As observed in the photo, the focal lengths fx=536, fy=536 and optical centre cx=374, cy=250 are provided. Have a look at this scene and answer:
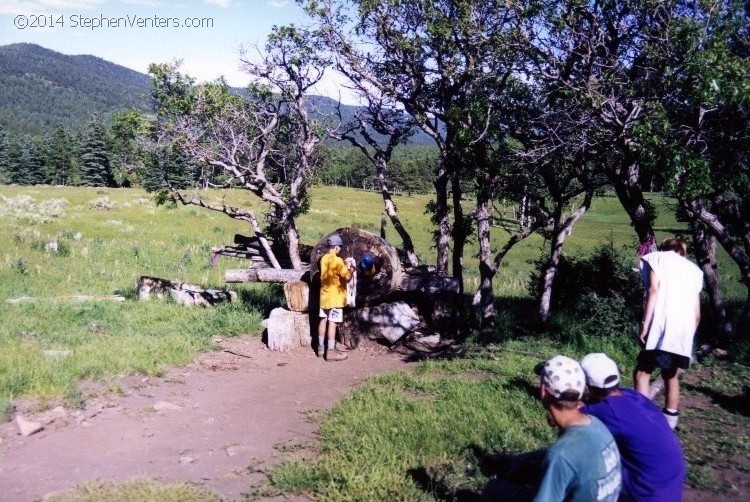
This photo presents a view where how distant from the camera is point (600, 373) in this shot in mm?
3617

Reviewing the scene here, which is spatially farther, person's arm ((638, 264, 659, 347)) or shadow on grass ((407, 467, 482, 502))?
person's arm ((638, 264, 659, 347))

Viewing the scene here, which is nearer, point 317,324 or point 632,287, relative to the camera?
point 317,324

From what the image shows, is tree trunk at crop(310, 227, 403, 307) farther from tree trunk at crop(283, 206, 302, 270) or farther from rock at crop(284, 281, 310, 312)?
tree trunk at crop(283, 206, 302, 270)

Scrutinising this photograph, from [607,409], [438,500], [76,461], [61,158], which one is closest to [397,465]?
[438,500]

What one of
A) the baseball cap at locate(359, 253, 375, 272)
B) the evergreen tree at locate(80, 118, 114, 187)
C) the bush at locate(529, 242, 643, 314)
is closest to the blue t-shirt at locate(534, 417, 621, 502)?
the baseball cap at locate(359, 253, 375, 272)

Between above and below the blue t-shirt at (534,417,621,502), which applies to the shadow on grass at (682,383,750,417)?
below

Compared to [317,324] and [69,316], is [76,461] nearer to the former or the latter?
[317,324]

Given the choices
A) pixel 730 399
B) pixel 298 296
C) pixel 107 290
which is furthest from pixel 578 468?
pixel 107 290

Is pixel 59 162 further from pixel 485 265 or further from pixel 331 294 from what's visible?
pixel 485 265

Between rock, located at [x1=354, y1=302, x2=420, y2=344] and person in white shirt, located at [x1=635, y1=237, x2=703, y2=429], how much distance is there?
5.52 metres

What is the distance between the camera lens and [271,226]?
641 inches

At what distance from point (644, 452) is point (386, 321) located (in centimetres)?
755

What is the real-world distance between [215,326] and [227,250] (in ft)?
17.9

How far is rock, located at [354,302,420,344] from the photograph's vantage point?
10.8m
